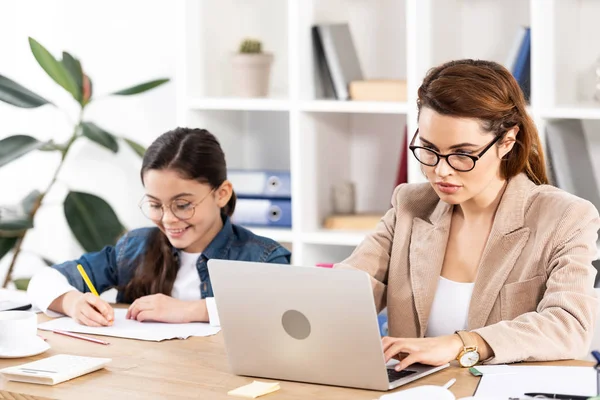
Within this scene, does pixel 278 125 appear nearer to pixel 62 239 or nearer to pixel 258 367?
pixel 62 239

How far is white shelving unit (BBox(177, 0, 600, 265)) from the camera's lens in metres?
3.05

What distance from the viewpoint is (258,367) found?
170cm

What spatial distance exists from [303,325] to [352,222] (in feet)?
5.68

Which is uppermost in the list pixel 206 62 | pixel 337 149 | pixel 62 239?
pixel 206 62

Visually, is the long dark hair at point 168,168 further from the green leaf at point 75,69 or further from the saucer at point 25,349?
the green leaf at point 75,69

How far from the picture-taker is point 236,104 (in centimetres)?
335

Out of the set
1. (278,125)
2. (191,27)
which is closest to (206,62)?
(191,27)

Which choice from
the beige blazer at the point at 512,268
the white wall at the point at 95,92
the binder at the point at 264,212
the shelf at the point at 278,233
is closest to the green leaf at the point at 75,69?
the white wall at the point at 95,92

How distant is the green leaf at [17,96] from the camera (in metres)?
3.38

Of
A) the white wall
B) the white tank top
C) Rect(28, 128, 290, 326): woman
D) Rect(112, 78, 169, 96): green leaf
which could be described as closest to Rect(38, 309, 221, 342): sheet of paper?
Rect(28, 128, 290, 326): woman

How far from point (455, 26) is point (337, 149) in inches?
24.3

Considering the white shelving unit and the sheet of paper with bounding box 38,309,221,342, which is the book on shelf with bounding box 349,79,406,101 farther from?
the sheet of paper with bounding box 38,309,221,342

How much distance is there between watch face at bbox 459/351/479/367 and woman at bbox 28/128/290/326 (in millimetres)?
789

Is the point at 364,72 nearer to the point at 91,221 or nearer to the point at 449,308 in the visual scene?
the point at 91,221
